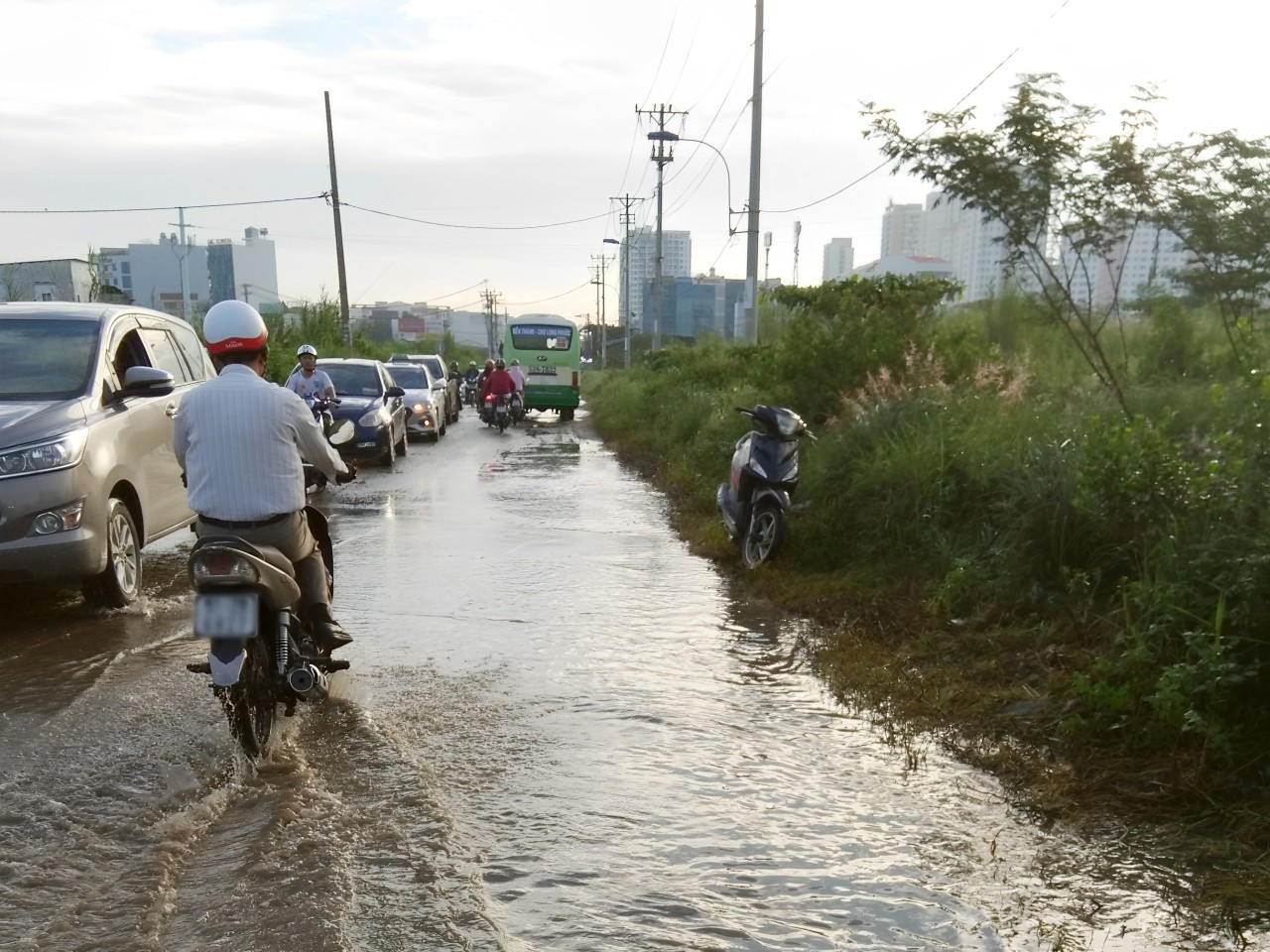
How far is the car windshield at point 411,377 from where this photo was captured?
78.0ft

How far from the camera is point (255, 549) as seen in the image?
4355 millimetres

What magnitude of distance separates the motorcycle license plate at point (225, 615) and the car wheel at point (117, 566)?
2.96m

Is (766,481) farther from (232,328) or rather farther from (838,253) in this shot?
(838,253)

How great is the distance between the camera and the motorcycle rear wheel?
172 inches

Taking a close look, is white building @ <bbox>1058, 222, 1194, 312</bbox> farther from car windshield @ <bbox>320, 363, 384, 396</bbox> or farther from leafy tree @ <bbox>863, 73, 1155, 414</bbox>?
car windshield @ <bbox>320, 363, 384, 396</bbox>

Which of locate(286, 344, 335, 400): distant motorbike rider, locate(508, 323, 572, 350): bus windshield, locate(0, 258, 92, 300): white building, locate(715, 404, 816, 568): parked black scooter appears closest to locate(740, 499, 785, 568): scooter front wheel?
locate(715, 404, 816, 568): parked black scooter

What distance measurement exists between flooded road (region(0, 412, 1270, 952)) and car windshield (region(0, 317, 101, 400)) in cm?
138

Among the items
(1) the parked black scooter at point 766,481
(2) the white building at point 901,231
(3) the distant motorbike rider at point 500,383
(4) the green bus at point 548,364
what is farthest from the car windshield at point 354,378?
(2) the white building at point 901,231

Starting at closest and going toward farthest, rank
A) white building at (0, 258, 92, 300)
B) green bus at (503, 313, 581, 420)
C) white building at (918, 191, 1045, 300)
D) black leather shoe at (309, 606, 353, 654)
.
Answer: black leather shoe at (309, 606, 353, 654)
white building at (918, 191, 1045, 300)
green bus at (503, 313, 581, 420)
white building at (0, 258, 92, 300)

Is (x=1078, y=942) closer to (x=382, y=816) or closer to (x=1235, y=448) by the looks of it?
(x=382, y=816)

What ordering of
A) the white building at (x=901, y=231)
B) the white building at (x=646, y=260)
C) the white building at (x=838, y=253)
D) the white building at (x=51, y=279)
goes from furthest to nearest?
1. the white building at (x=646, y=260)
2. the white building at (x=838, y=253)
3. the white building at (x=901, y=231)
4. the white building at (x=51, y=279)

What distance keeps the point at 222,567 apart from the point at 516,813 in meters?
1.41

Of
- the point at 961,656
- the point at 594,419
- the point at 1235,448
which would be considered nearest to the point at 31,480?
the point at 961,656

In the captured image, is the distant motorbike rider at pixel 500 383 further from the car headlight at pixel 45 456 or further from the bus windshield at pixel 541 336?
the car headlight at pixel 45 456
